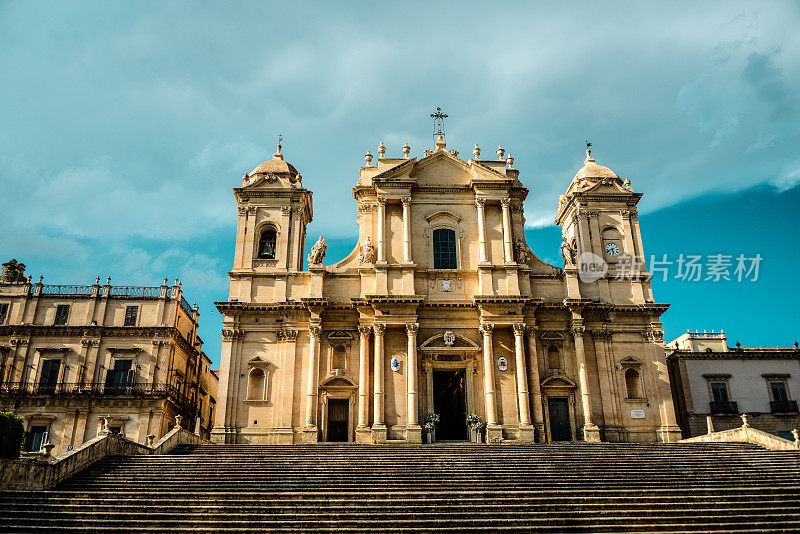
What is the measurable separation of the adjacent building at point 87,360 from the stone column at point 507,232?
18.6m

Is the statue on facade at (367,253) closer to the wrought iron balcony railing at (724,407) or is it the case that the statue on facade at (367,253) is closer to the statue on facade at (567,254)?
the statue on facade at (567,254)

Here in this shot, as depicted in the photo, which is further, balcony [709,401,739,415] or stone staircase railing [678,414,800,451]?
balcony [709,401,739,415]

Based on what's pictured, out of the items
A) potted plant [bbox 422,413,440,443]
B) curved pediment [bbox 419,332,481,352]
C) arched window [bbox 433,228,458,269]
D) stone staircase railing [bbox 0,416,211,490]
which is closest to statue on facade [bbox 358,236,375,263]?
arched window [bbox 433,228,458,269]

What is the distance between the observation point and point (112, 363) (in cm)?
3416

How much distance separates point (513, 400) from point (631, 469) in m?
9.92

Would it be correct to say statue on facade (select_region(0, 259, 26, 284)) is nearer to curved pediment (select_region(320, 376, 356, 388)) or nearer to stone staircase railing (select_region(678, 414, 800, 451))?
curved pediment (select_region(320, 376, 356, 388))

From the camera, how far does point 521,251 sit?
31875mm

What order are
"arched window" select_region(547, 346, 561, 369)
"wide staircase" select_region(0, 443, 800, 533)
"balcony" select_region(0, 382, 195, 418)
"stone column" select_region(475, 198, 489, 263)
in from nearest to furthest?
"wide staircase" select_region(0, 443, 800, 533), "arched window" select_region(547, 346, 561, 369), "stone column" select_region(475, 198, 489, 263), "balcony" select_region(0, 382, 195, 418)

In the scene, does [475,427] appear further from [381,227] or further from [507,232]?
[381,227]

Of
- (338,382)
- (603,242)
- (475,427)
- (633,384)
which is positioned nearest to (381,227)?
(338,382)

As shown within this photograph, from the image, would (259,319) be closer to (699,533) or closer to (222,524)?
(222,524)

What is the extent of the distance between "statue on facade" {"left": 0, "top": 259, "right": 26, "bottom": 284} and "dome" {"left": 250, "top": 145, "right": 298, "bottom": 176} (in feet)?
50.0

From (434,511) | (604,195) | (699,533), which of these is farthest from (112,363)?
(699,533)

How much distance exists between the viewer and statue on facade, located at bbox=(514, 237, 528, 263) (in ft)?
104
